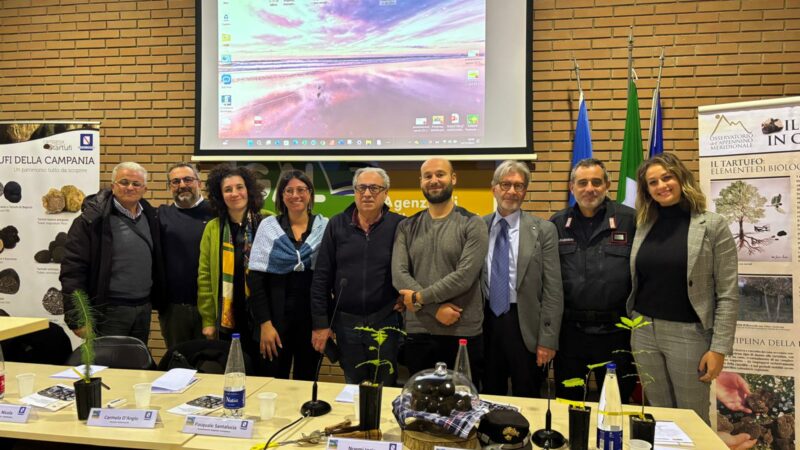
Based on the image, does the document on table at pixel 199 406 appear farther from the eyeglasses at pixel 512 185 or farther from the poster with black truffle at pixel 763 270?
the poster with black truffle at pixel 763 270

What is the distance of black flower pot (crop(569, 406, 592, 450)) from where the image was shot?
153cm

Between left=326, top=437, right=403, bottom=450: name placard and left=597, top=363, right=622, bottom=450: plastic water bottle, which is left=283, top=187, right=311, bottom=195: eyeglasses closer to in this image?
left=326, top=437, right=403, bottom=450: name placard

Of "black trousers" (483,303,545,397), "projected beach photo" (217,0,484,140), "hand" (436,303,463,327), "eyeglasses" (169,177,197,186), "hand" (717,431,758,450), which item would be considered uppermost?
"projected beach photo" (217,0,484,140)

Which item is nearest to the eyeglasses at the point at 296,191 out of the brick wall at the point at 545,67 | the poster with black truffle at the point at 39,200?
the brick wall at the point at 545,67

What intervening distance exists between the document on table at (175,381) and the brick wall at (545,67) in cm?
264

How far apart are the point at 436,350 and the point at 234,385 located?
114 centimetres

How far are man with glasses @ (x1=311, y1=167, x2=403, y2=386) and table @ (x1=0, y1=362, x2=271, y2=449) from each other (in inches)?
24.0

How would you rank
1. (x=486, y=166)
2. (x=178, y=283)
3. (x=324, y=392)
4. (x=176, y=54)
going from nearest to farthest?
(x=324, y=392) → (x=178, y=283) → (x=486, y=166) → (x=176, y=54)

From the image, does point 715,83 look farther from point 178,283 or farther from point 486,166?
point 178,283

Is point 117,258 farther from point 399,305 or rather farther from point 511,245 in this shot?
point 511,245

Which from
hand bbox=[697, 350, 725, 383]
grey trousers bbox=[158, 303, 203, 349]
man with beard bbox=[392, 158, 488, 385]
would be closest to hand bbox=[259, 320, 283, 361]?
grey trousers bbox=[158, 303, 203, 349]

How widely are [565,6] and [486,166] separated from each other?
4.14 feet

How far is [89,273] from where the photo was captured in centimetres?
312

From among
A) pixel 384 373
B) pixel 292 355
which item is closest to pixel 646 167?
pixel 384 373
